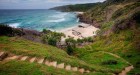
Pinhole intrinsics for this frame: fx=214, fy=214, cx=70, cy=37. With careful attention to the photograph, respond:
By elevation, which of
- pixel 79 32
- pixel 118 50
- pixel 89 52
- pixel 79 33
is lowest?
pixel 89 52

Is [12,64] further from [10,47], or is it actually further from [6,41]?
[6,41]

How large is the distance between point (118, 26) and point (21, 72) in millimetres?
60151

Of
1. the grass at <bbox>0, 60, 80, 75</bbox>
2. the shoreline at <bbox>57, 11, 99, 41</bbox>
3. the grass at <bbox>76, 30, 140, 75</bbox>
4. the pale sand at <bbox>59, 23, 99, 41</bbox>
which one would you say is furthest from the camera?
the pale sand at <bbox>59, 23, 99, 41</bbox>

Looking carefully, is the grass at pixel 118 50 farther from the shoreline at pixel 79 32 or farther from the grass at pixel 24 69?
the shoreline at pixel 79 32

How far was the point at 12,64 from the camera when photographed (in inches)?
1053

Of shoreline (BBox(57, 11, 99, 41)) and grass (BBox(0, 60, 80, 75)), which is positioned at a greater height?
grass (BBox(0, 60, 80, 75))

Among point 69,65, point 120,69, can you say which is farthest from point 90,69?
point 120,69

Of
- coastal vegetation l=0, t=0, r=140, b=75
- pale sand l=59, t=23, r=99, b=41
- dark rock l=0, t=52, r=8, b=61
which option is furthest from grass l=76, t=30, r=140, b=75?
pale sand l=59, t=23, r=99, b=41

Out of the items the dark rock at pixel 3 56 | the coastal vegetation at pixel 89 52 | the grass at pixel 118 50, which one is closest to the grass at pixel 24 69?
the coastal vegetation at pixel 89 52

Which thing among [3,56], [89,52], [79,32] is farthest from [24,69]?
[79,32]

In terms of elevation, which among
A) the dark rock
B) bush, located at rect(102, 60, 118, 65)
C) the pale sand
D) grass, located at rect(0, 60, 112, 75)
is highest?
the dark rock

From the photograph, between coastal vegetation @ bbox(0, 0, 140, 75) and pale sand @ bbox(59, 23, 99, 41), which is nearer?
coastal vegetation @ bbox(0, 0, 140, 75)

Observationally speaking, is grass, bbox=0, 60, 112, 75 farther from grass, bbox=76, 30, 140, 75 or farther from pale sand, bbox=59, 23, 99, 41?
pale sand, bbox=59, 23, 99, 41

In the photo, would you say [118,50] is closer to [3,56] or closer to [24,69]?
[3,56]
